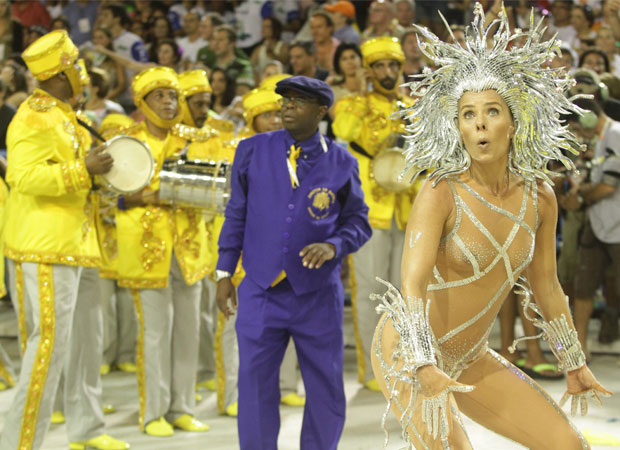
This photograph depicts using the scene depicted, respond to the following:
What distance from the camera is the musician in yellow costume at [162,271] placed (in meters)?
5.26

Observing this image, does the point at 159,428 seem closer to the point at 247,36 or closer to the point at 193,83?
the point at 193,83

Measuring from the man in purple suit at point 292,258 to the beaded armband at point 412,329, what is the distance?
44.7 inches

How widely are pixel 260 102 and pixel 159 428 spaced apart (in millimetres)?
2115

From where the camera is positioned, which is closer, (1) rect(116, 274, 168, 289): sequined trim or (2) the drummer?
(1) rect(116, 274, 168, 289): sequined trim

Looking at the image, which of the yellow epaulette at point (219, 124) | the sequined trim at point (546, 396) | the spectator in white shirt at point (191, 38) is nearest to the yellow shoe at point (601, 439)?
the sequined trim at point (546, 396)

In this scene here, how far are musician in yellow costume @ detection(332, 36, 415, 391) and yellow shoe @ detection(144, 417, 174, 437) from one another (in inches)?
64.0

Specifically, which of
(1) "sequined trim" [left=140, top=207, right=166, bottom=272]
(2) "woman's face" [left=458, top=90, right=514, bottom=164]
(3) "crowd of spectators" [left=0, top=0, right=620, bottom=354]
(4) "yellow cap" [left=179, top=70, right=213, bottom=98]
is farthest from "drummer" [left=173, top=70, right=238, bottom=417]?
(2) "woman's face" [left=458, top=90, right=514, bottom=164]

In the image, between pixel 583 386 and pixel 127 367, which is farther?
pixel 127 367

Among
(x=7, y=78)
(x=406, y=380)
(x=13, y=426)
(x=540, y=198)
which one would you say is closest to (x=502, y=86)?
(x=540, y=198)

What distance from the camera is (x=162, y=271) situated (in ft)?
17.2

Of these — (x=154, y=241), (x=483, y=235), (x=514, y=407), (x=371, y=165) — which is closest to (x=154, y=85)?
(x=154, y=241)

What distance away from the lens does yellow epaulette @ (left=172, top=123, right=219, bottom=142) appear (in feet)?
18.1

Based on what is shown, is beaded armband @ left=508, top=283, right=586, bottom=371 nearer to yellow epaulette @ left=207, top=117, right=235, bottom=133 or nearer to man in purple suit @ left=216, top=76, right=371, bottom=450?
man in purple suit @ left=216, top=76, right=371, bottom=450

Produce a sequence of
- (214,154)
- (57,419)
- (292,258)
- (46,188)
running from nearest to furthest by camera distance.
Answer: (292,258) < (46,188) < (57,419) < (214,154)
